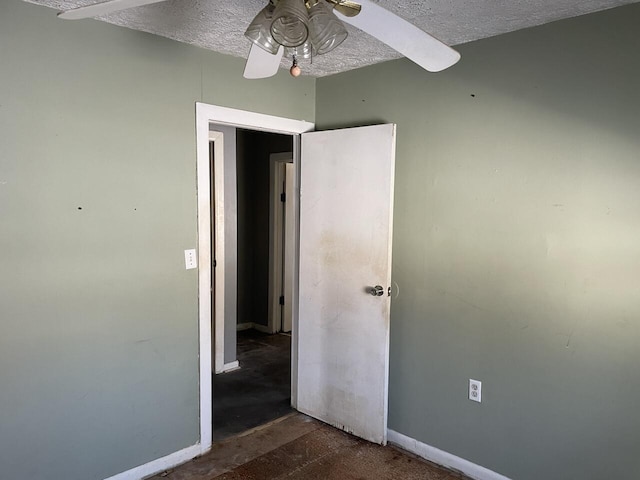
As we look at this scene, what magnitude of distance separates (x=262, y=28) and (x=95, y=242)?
4.57ft

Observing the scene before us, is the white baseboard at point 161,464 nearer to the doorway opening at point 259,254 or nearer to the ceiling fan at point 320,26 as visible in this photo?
the doorway opening at point 259,254

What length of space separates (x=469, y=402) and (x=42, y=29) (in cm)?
271

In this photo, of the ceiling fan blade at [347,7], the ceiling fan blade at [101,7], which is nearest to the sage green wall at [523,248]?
the ceiling fan blade at [347,7]

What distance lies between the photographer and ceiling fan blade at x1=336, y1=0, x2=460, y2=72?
1.29m

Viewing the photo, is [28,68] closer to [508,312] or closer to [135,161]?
[135,161]

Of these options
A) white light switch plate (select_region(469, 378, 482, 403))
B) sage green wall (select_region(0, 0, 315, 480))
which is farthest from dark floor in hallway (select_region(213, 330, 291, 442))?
white light switch plate (select_region(469, 378, 482, 403))

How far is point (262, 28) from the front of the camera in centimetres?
130

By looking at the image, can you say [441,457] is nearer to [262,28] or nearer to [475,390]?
[475,390]

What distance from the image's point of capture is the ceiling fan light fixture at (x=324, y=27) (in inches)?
48.7

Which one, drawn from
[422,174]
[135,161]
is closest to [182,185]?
[135,161]

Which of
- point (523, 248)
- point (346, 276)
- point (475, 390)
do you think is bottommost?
point (475, 390)

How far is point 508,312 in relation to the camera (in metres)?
2.29

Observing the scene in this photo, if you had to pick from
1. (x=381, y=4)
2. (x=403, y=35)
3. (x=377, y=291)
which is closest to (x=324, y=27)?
(x=403, y=35)

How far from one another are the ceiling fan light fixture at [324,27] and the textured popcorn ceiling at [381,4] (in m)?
0.68
